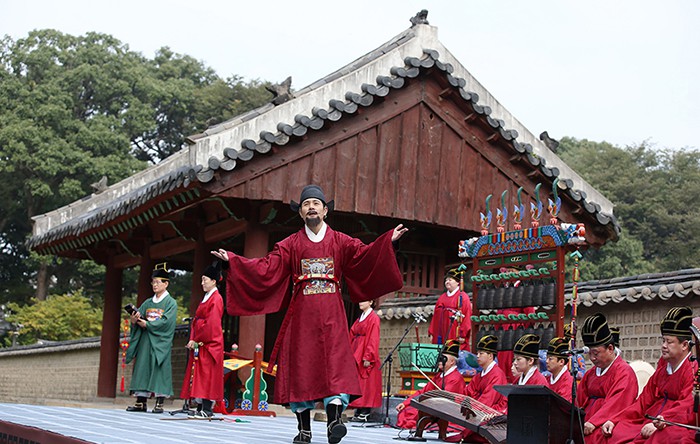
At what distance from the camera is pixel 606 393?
26.0ft

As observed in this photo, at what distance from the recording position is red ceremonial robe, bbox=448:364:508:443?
9.38 metres

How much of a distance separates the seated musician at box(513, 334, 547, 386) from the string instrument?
1.38 ft

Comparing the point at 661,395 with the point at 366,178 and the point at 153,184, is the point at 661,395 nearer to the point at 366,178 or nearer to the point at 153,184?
the point at 366,178

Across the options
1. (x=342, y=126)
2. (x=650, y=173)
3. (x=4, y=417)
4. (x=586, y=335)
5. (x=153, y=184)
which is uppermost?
(x=650, y=173)

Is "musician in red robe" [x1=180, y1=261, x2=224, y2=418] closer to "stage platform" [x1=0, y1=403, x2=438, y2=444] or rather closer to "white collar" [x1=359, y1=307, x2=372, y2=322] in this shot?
"stage platform" [x1=0, y1=403, x2=438, y2=444]

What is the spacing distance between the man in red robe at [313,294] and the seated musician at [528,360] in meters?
1.60

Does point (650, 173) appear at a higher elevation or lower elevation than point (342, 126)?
higher

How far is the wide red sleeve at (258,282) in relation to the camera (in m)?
8.09

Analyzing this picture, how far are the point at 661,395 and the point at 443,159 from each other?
8.01m

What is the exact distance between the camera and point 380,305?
1596 cm

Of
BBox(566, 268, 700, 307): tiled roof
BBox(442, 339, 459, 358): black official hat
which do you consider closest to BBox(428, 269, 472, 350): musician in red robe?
BBox(442, 339, 459, 358): black official hat

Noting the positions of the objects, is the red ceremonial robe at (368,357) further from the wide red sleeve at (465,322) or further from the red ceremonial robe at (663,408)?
the red ceremonial robe at (663,408)

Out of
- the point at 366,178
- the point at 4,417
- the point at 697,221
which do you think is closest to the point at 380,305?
the point at 366,178

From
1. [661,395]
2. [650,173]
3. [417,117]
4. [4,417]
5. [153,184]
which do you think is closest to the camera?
[661,395]
